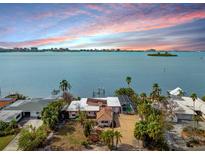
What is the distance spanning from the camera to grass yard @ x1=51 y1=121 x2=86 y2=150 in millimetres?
10381

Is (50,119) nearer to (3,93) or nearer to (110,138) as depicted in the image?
(110,138)

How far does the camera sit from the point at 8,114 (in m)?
14.2

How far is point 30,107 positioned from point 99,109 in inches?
203

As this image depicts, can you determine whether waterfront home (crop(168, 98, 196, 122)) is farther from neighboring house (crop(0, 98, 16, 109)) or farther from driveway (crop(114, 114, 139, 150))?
neighboring house (crop(0, 98, 16, 109))

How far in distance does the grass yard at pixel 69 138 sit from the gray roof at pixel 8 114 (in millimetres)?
3529

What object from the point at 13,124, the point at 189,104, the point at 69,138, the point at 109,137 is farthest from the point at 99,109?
the point at 189,104

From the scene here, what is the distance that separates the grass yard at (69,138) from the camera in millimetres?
10381

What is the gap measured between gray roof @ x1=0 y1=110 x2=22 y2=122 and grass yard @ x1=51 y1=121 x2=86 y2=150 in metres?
3.53

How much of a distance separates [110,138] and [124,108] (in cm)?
615

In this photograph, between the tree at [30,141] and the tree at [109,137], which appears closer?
the tree at [30,141]

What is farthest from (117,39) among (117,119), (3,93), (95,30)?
(3,93)

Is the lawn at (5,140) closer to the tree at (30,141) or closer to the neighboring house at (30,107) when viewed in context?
the tree at (30,141)

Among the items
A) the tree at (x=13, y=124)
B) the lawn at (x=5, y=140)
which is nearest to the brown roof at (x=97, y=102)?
the tree at (x=13, y=124)

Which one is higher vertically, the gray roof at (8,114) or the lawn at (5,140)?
the gray roof at (8,114)
